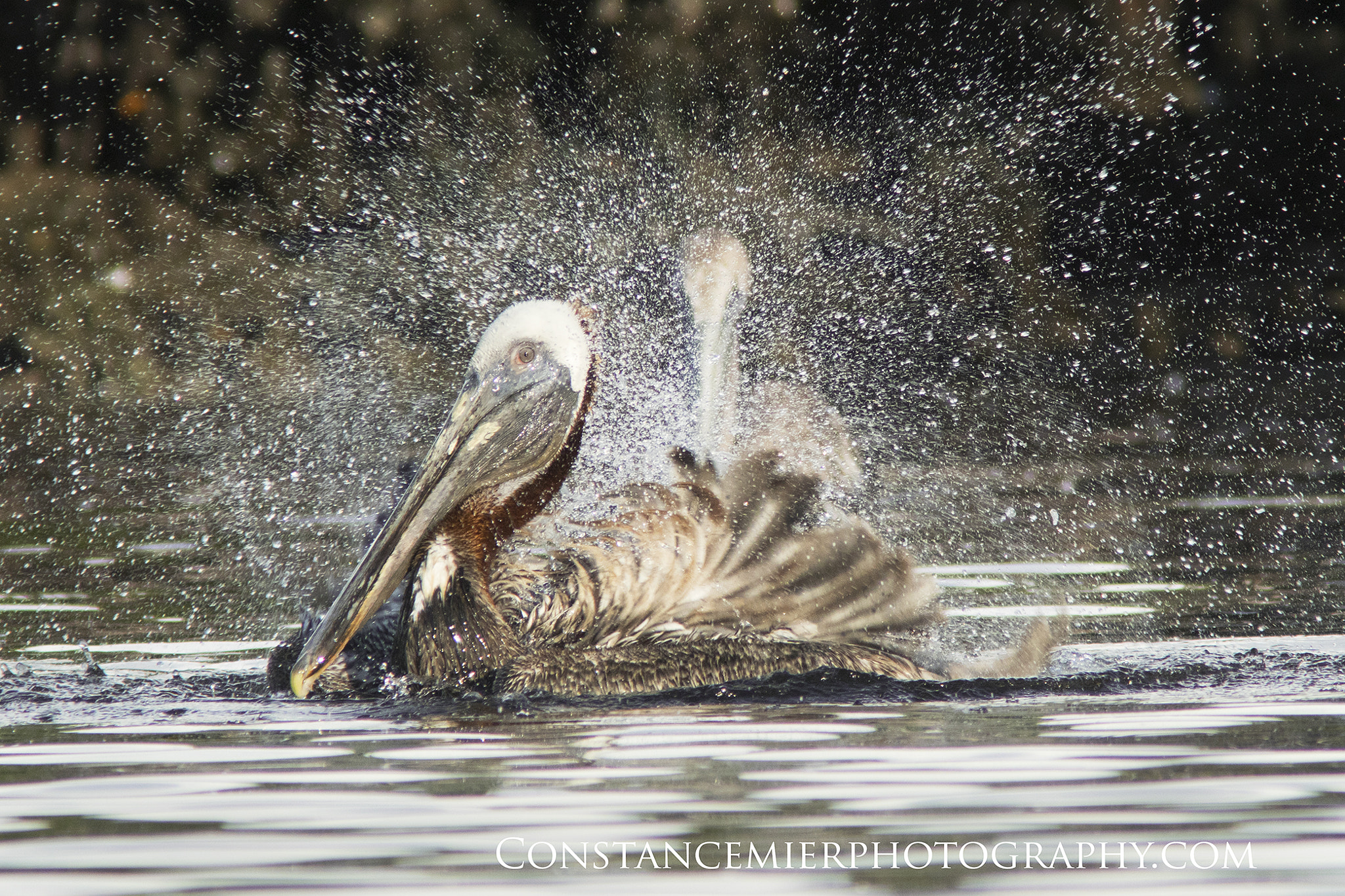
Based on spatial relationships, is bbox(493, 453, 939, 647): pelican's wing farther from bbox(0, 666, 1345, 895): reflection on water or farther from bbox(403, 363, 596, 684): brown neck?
bbox(0, 666, 1345, 895): reflection on water

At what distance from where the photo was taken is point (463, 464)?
505 centimetres

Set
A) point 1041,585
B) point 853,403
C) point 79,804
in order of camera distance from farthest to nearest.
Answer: point 853,403
point 1041,585
point 79,804

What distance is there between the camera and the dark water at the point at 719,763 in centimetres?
273

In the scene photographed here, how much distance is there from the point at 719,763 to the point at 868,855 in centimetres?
81

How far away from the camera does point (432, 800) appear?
10.6 ft

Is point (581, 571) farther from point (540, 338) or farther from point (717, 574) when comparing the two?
point (540, 338)

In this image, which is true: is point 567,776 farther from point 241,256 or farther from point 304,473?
point 241,256

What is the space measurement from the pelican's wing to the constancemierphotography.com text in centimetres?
200

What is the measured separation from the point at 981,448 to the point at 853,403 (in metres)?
1.04

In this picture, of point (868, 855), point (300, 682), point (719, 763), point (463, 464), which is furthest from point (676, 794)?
point (463, 464)

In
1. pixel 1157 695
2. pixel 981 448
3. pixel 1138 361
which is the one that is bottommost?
pixel 1157 695

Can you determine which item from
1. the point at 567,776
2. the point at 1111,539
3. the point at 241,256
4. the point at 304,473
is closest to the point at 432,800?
the point at 567,776

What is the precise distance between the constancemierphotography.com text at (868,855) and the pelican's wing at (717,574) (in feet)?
6.56

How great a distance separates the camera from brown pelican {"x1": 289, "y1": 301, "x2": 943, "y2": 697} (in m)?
4.64
